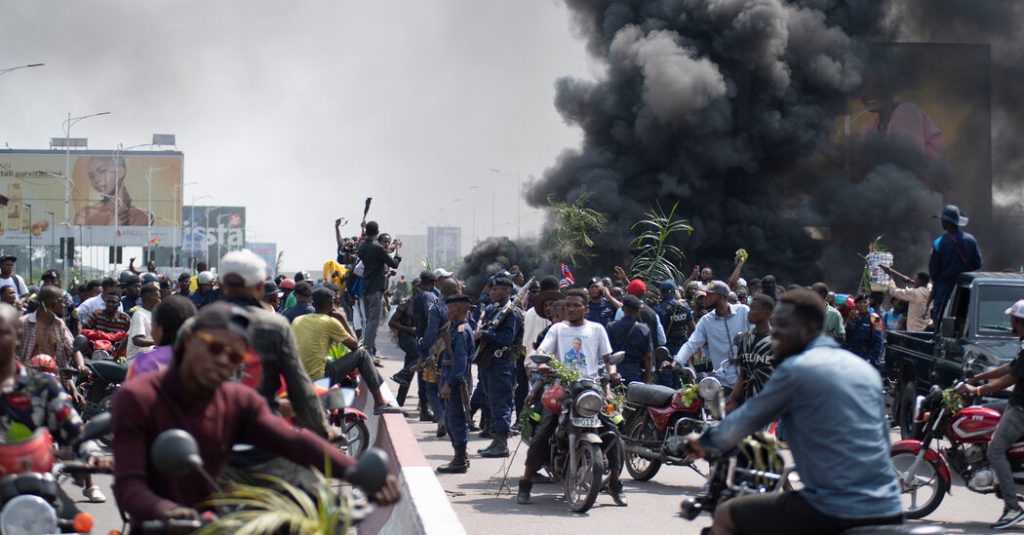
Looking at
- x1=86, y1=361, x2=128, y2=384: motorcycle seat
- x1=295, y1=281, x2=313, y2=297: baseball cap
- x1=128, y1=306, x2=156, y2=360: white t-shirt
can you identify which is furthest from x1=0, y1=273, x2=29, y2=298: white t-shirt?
x1=128, y1=306, x2=156, y2=360: white t-shirt

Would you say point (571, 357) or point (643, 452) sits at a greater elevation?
point (571, 357)

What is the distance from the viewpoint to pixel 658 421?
10328 mm

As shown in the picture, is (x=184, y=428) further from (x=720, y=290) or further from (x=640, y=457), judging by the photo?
(x=640, y=457)

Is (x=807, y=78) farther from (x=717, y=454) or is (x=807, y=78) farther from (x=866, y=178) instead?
(x=717, y=454)

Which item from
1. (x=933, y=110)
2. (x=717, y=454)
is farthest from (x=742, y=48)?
(x=717, y=454)

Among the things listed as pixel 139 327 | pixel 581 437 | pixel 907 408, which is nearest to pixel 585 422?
pixel 581 437

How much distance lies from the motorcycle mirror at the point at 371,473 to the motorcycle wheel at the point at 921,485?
6025 millimetres

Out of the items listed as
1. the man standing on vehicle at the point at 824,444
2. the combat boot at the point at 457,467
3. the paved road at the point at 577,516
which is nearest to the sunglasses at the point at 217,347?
the man standing on vehicle at the point at 824,444

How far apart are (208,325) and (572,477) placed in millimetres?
5707

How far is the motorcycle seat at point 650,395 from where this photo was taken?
10.3 metres

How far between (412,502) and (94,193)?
301ft

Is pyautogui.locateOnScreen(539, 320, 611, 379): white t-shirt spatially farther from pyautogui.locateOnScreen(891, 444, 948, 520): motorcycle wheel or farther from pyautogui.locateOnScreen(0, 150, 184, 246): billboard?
pyautogui.locateOnScreen(0, 150, 184, 246): billboard

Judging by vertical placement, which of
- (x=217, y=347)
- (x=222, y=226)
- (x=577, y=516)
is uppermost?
(x=222, y=226)

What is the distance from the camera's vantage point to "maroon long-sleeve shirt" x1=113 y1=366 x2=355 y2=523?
12.0 feet
